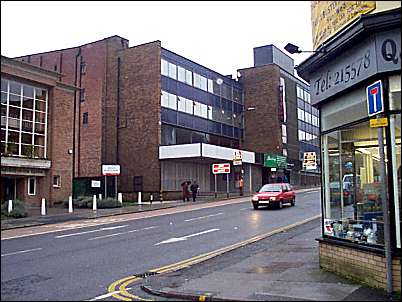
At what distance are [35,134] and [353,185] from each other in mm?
27421

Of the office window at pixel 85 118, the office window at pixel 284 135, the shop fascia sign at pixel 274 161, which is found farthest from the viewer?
the office window at pixel 284 135

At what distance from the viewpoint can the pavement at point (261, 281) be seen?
6.83 m

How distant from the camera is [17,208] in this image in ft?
82.2

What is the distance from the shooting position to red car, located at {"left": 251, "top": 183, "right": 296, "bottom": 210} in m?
25.7

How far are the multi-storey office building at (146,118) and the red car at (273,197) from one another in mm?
12554

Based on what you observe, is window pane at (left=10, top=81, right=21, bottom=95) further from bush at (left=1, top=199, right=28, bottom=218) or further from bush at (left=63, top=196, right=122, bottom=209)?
bush at (left=1, top=199, right=28, bottom=218)

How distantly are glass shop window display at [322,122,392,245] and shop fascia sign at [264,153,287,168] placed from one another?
138 ft

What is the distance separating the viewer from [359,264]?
7555 mm

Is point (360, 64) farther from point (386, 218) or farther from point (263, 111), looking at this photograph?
point (263, 111)

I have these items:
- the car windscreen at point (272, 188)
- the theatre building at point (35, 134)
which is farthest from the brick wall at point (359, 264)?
the theatre building at point (35, 134)

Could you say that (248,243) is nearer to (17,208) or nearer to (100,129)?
(17,208)

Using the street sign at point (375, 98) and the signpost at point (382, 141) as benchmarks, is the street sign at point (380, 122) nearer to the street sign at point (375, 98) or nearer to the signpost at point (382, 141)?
the signpost at point (382, 141)

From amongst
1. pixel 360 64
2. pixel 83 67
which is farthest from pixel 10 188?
pixel 360 64

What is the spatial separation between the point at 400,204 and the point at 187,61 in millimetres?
40605
